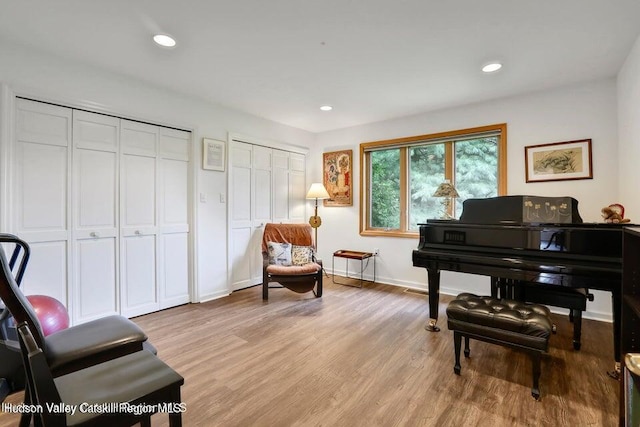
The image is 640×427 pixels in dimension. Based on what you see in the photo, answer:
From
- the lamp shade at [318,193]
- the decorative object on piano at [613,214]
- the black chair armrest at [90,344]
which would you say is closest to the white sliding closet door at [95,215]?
the black chair armrest at [90,344]

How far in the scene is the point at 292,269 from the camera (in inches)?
141

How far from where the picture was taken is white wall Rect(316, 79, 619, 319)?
2980 mm

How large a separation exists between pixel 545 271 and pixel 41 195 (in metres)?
3.99

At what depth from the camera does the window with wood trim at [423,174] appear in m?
3.68

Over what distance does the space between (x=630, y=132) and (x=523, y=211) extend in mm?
1130

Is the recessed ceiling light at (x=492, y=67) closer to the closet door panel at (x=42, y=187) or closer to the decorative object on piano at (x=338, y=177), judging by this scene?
the decorative object on piano at (x=338, y=177)

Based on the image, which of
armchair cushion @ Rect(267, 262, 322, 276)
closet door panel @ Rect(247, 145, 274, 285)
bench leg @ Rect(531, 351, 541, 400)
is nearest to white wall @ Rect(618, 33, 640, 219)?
bench leg @ Rect(531, 351, 541, 400)

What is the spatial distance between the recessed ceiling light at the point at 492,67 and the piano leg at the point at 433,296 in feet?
6.25

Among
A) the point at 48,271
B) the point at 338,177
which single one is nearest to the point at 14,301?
the point at 48,271

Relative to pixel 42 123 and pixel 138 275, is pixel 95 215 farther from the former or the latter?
pixel 42 123

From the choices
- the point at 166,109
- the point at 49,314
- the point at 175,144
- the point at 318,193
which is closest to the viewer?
the point at 49,314

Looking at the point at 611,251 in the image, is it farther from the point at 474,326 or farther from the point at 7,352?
the point at 7,352

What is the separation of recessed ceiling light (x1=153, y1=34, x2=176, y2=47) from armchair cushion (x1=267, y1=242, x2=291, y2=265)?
2.45 metres

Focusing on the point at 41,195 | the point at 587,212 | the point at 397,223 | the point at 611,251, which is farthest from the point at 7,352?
the point at 587,212
